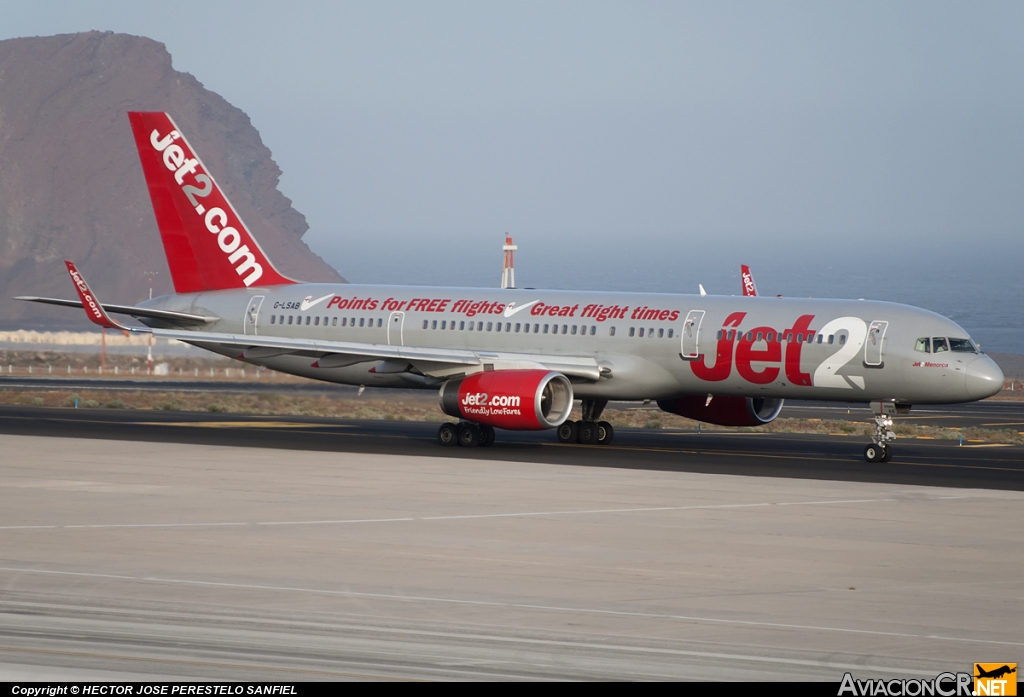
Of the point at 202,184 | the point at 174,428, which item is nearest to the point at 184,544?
the point at 174,428

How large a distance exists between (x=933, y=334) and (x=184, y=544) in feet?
63.1

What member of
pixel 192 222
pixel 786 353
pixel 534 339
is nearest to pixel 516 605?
pixel 786 353

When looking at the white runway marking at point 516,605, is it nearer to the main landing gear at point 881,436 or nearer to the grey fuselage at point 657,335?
the main landing gear at point 881,436

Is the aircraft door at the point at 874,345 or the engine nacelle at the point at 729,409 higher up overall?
the aircraft door at the point at 874,345

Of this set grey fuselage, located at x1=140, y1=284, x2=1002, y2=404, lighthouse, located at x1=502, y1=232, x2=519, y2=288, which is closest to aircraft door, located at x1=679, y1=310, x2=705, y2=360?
grey fuselage, located at x1=140, y1=284, x2=1002, y2=404

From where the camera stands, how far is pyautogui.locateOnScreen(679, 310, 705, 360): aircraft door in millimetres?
33406

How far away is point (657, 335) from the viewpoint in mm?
34031

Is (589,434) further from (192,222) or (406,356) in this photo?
(192,222)

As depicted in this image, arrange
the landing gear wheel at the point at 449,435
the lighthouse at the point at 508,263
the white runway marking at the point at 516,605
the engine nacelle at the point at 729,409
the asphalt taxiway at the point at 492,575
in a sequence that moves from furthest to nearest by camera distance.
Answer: the lighthouse at the point at 508,263 < the engine nacelle at the point at 729,409 < the landing gear wheel at the point at 449,435 < the white runway marking at the point at 516,605 < the asphalt taxiway at the point at 492,575

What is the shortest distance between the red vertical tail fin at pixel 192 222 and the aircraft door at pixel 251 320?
1.21 meters

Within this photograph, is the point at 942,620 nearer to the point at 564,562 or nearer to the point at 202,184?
the point at 564,562

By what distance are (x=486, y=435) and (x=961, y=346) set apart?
37.5 ft

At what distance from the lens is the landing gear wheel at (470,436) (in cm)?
3456

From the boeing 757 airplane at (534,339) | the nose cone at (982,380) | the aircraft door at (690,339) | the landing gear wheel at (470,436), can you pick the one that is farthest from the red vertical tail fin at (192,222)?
the nose cone at (982,380)
